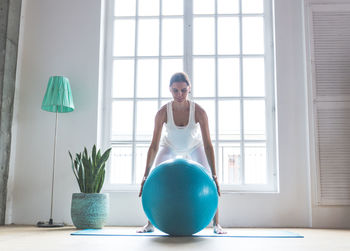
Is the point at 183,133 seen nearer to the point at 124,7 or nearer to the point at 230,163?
the point at 230,163

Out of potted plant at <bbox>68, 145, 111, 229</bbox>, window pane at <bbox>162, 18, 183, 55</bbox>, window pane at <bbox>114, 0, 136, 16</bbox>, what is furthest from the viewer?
window pane at <bbox>114, 0, 136, 16</bbox>

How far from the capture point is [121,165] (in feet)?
13.4

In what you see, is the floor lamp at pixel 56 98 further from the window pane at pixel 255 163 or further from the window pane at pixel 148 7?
the window pane at pixel 255 163

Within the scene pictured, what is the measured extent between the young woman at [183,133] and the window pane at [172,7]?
1.49 m

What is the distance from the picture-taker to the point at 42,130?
4.01 m

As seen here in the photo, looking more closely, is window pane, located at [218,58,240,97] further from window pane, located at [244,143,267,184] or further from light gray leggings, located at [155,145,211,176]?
light gray leggings, located at [155,145,211,176]

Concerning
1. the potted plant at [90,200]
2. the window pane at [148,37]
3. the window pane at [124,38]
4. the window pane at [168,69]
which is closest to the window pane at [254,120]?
the window pane at [168,69]

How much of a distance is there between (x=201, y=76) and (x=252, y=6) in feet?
3.16

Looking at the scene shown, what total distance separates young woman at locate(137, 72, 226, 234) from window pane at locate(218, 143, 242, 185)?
83 cm

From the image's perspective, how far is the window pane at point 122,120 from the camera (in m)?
4.15

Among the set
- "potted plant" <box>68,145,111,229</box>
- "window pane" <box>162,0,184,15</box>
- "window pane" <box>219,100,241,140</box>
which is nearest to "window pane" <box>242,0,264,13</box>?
"window pane" <box>162,0,184,15</box>

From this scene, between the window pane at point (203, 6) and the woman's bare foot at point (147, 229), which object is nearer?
the woman's bare foot at point (147, 229)

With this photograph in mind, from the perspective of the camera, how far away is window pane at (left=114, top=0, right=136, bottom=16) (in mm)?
4355

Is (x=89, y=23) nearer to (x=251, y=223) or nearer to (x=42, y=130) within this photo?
(x=42, y=130)
